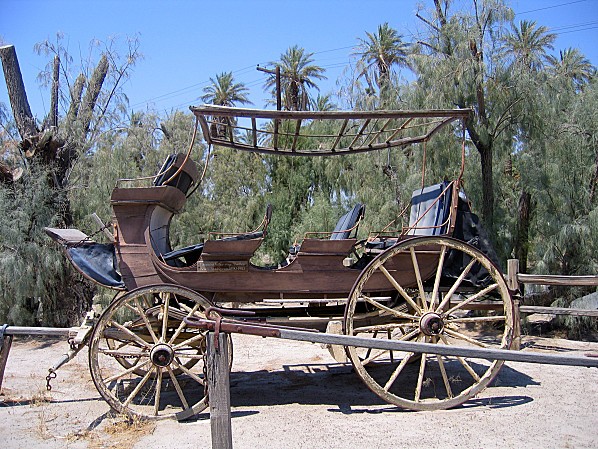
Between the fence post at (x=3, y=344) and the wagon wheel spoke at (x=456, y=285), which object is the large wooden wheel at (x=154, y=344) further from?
the wagon wheel spoke at (x=456, y=285)

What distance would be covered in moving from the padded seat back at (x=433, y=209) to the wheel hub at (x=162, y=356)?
249cm

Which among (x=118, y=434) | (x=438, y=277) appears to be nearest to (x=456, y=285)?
(x=438, y=277)

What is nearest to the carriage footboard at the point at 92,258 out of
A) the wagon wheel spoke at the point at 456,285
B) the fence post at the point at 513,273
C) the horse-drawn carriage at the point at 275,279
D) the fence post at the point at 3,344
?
the horse-drawn carriage at the point at 275,279

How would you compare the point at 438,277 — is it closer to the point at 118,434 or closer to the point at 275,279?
the point at 275,279

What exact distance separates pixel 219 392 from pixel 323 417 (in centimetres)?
162

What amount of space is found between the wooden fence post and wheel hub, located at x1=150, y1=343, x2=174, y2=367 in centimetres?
134

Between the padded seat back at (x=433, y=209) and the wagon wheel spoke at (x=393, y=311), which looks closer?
the wagon wheel spoke at (x=393, y=311)

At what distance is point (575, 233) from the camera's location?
1080cm

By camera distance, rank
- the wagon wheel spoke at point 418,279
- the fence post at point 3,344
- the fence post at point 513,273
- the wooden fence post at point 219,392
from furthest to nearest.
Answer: the fence post at point 513,273, the fence post at point 3,344, the wagon wheel spoke at point 418,279, the wooden fence post at point 219,392

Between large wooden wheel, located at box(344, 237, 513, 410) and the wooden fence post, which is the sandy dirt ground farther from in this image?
the wooden fence post

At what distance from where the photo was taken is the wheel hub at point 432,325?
16.8 feet

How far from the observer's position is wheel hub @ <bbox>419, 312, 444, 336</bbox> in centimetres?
511

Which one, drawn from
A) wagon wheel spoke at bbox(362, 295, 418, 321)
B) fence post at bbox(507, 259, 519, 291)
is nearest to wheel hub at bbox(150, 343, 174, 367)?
wagon wheel spoke at bbox(362, 295, 418, 321)

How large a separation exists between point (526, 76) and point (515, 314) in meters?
6.75
